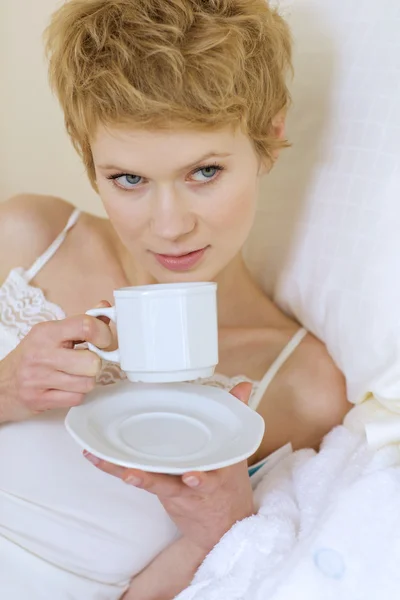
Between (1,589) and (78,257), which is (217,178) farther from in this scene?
(1,589)

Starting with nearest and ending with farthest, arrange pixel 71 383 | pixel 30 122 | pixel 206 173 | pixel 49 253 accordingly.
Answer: pixel 71 383
pixel 206 173
pixel 49 253
pixel 30 122

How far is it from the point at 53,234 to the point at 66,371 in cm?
45

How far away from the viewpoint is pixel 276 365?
1217mm

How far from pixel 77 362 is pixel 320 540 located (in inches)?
14.0

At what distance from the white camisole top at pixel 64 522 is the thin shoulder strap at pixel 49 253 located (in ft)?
0.84

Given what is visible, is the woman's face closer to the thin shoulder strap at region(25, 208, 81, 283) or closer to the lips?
the lips

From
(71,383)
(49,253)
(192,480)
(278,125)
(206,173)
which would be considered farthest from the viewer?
(49,253)

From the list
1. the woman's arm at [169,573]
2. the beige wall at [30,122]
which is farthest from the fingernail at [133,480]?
the beige wall at [30,122]

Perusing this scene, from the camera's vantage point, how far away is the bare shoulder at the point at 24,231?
1.23 metres

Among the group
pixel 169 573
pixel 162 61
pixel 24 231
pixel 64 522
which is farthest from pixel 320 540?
pixel 24 231

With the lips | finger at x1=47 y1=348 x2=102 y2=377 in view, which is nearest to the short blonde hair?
the lips

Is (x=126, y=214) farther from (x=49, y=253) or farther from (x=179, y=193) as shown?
(x=49, y=253)

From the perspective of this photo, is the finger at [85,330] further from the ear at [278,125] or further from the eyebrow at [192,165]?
the ear at [278,125]

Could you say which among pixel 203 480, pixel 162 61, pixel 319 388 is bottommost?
pixel 319 388
